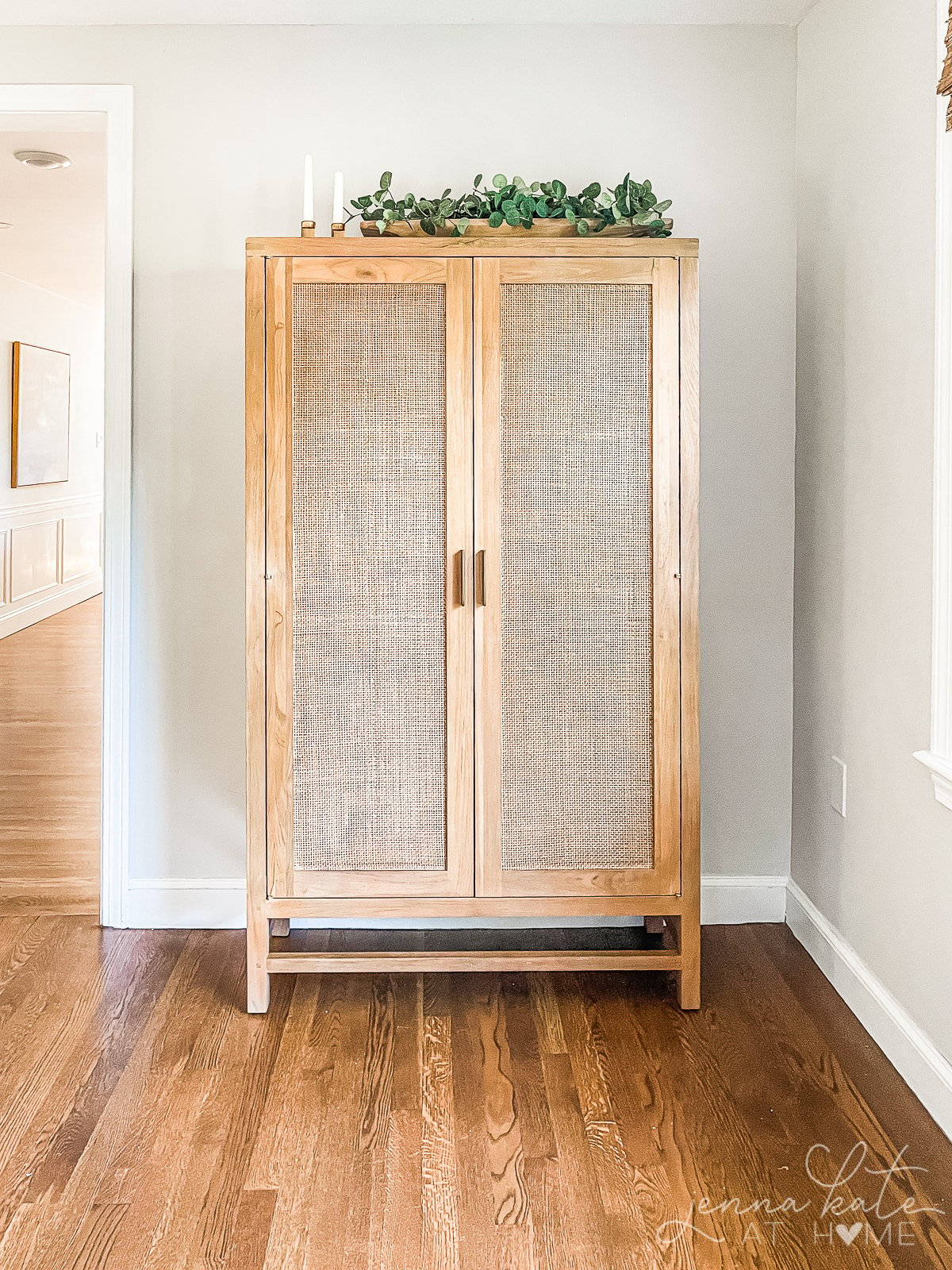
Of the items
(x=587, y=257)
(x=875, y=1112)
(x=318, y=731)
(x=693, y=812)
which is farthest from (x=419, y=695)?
(x=875, y=1112)

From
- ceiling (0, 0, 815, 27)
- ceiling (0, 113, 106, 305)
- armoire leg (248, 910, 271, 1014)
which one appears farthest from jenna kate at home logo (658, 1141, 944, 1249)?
ceiling (0, 113, 106, 305)

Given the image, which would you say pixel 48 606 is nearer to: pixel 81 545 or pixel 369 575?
A: pixel 81 545

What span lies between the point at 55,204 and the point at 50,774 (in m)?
2.90

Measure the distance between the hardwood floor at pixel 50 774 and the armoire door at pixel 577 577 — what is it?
146 cm

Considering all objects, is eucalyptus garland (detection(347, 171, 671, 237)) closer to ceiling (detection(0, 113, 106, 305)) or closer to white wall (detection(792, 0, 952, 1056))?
white wall (detection(792, 0, 952, 1056))

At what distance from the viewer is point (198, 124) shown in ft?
9.59

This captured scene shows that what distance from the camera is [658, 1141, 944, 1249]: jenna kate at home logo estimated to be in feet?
5.69

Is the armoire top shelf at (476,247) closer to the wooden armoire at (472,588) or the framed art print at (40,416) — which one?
the wooden armoire at (472,588)

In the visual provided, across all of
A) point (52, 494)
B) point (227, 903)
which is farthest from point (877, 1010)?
point (52, 494)

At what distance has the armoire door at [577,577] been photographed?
95.3 inches

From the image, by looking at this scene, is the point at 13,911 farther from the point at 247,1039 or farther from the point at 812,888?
the point at 812,888

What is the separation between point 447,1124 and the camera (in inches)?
81.0

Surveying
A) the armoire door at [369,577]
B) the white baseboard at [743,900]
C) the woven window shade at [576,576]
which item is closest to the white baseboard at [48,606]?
the armoire door at [369,577]

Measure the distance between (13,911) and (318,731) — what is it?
1.28m
